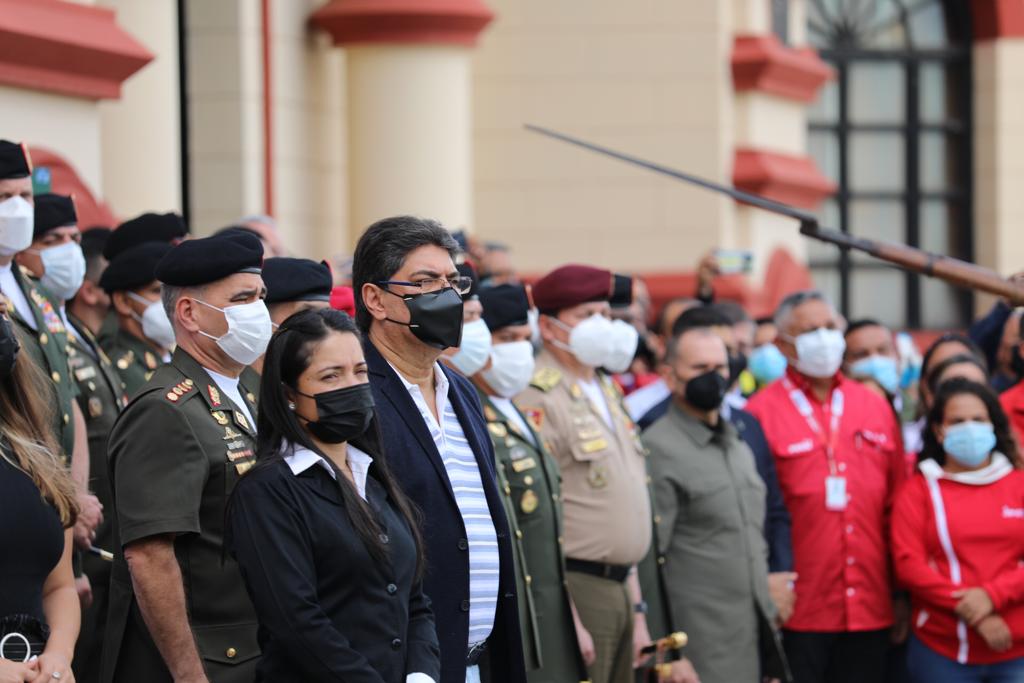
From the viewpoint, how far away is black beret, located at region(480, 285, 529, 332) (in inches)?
248

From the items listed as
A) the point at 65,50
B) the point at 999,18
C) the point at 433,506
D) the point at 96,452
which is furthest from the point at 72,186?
the point at 999,18

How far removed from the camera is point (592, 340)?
6.57m

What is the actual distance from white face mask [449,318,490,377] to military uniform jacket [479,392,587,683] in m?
0.22

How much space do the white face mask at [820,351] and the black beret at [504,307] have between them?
1587 mm

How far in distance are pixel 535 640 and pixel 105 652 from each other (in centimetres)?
138

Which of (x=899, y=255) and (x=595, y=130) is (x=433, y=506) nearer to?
(x=899, y=255)

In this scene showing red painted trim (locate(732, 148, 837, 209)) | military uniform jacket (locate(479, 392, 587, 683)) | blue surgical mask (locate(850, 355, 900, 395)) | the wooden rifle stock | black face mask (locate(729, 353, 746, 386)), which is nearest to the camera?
the wooden rifle stock

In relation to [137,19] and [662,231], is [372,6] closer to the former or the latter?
[137,19]

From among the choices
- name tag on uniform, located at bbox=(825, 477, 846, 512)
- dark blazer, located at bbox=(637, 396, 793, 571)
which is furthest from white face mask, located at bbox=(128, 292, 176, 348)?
name tag on uniform, located at bbox=(825, 477, 846, 512)

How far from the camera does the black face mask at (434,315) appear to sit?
15.1 ft

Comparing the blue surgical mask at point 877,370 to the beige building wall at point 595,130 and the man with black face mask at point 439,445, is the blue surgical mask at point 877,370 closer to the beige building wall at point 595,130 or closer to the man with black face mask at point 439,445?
the beige building wall at point 595,130

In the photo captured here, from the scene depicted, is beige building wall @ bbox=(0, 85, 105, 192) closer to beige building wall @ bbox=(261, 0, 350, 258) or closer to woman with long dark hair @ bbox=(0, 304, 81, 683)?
beige building wall @ bbox=(261, 0, 350, 258)

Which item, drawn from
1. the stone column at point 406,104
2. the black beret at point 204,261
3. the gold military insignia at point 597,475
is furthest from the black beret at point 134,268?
the stone column at point 406,104

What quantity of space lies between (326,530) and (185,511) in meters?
0.55
